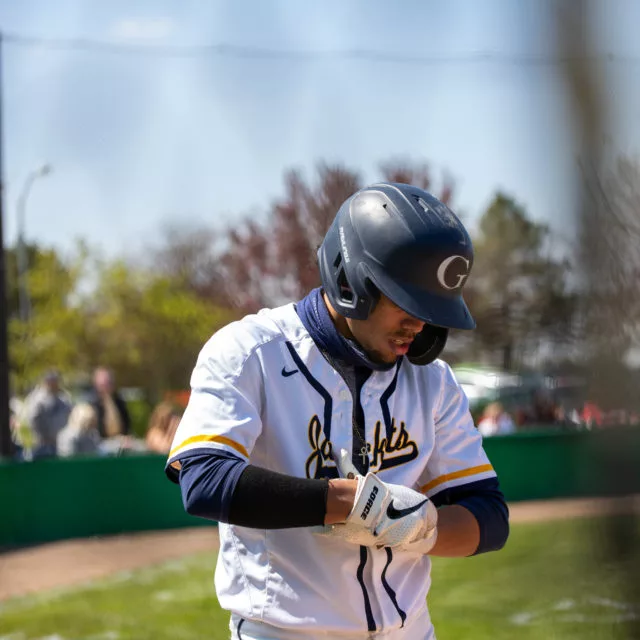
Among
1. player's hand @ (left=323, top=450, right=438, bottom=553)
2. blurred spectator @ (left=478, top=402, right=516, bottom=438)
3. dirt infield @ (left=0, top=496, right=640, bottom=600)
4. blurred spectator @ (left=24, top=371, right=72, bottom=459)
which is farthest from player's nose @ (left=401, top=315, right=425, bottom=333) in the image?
blurred spectator @ (left=478, top=402, right=516, bottom=438)

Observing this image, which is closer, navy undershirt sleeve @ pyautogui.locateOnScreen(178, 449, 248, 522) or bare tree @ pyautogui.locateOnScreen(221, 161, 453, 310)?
navy undershirt sleeve @ pyautogui.locateOnScreen(178, 449, 248, 522)

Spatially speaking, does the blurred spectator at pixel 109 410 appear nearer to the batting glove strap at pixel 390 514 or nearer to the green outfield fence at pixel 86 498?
the green outfield fence at pixel 86 498

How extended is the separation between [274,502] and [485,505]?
576 millimetres

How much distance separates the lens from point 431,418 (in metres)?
2.29

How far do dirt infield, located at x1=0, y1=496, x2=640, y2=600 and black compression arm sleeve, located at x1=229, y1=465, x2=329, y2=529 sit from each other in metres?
6.95

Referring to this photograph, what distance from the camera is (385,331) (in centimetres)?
219

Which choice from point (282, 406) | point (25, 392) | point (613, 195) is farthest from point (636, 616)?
point (25, 392)

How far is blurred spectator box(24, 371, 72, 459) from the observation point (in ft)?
37.3

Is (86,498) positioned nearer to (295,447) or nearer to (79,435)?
(79,435)

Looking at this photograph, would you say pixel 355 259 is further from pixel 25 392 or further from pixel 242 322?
pixel 25 392

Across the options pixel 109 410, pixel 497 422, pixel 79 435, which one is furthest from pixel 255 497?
pixel 497 422

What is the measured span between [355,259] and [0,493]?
29.5 ft

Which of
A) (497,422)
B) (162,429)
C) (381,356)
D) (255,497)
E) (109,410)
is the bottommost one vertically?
(497,422)

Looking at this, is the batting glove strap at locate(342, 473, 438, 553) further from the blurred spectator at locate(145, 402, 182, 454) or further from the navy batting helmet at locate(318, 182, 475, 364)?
the blurred spectator at locate(145, 402, 182, 454)
